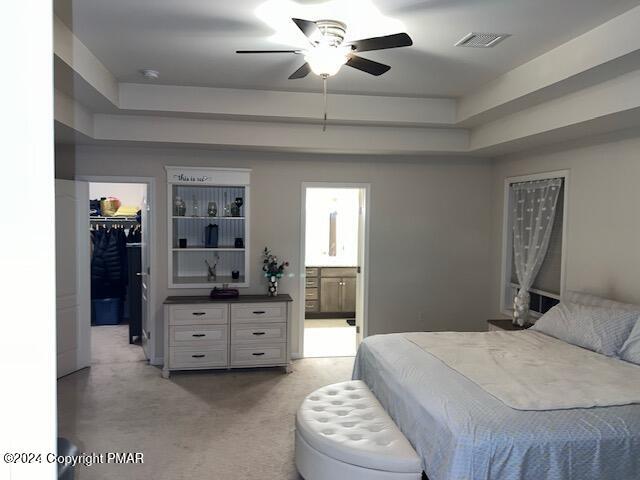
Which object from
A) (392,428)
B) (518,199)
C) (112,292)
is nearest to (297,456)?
(392,428)

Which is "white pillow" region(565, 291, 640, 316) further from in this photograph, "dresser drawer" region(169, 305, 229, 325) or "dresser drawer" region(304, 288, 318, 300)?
"dresser drawer" region(304, 288, 318, 300)

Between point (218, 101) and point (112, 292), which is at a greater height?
point (218, 101)

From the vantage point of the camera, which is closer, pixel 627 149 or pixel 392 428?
pixel 392 428

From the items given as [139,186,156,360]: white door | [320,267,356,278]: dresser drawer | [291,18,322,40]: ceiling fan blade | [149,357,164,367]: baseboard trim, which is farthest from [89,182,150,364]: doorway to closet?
[291,18,322,40]: ceiling fan blade

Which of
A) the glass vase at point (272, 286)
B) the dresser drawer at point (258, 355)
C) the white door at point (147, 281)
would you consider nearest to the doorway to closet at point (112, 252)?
the white door at point (147, 281)

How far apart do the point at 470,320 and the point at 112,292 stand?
525cm

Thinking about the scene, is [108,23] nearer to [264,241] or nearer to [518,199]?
[264,241]

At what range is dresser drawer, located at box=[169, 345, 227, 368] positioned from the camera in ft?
16.1

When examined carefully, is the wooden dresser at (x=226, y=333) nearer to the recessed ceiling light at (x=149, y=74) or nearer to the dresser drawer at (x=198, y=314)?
the dresser drawer at (x=198, y=314)

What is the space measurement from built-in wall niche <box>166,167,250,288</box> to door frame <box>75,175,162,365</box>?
167 mm

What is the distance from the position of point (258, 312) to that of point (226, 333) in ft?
1.29

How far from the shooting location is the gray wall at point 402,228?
5453 mm

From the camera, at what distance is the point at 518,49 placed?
327 centimetres

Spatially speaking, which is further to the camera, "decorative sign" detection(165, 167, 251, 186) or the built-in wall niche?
the built-in wall niche
